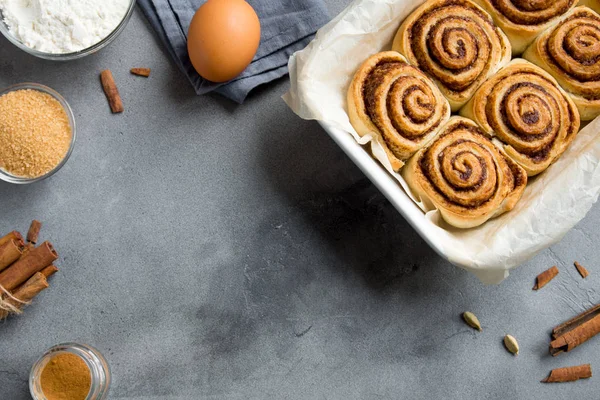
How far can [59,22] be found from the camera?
1.58m

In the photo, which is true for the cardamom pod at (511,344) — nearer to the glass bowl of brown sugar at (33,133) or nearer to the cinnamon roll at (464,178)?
the cinnamon roll at (464,178)

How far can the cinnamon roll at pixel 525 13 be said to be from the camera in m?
1.63

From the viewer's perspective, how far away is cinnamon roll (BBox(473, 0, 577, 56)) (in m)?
1.63

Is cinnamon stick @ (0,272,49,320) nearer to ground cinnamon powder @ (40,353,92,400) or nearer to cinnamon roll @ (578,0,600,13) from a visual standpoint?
ground cinnamon powder @ (40,353,92,400)

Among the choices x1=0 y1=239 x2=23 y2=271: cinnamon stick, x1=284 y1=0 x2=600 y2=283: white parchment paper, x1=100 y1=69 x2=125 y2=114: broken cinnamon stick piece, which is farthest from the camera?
x1=100 y1=69 x2=125 y2=114: broken cinnamon stick piece

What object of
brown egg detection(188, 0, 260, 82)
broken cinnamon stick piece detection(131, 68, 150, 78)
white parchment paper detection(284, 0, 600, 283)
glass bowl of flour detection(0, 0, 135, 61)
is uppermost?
glass bowl of flour detection(0, 0, 135, 61)

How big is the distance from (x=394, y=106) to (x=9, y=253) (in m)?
1.21

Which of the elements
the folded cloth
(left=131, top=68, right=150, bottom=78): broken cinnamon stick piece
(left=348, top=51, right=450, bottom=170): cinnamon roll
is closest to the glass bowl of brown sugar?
(left=131, top=68, right=150, bottom=78): broken cinnamon stick piece

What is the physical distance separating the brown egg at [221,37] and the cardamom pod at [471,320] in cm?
106

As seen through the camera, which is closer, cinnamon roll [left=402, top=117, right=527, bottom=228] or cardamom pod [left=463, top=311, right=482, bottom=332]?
cinnamon roll [left=402, top=117, right=527, bottom=228]

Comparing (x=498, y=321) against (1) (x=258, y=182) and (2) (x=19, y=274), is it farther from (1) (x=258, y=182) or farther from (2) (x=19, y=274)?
(2) (x=19, y=274)

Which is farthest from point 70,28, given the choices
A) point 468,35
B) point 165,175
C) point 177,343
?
point 468,35

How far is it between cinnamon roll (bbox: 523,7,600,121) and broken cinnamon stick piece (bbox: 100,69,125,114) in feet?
4.30

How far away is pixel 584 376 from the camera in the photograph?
1.73m
